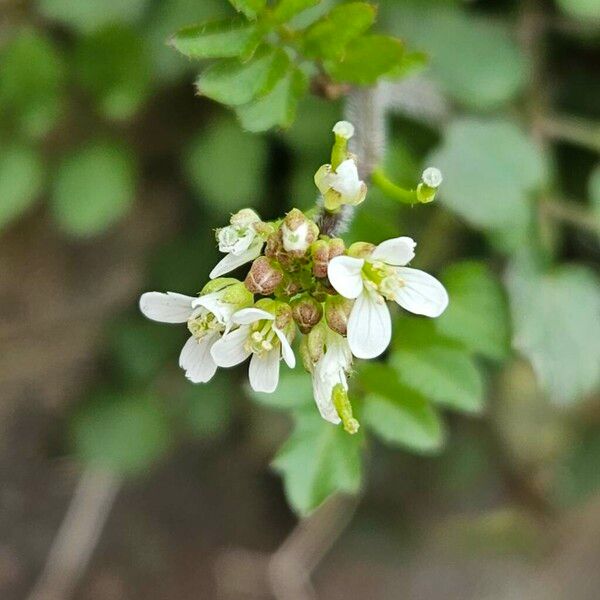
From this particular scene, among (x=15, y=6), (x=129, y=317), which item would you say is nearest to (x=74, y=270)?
(x=129, y=317)

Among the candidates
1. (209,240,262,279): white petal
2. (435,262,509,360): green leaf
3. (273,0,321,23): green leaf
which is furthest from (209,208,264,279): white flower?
(435,262,509,360): green leaf

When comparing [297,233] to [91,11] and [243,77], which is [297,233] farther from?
[91,11]

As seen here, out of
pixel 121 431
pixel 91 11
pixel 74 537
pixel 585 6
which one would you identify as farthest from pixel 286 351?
pixel 74 537

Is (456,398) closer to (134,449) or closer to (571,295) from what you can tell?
(571,295)

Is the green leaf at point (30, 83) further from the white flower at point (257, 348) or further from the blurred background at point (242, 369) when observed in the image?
the white flower at point (257, 348)

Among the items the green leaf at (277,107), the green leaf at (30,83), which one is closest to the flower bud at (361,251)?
the green leaf at (277,107)

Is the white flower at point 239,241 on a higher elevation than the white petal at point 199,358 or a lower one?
higher

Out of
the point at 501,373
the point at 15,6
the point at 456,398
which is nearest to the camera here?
the point at 456,398

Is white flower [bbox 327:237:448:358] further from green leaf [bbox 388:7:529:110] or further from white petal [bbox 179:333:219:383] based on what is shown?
green leaf [bbox 388:7:529:110]
